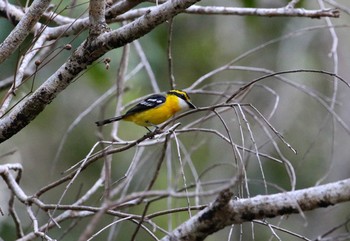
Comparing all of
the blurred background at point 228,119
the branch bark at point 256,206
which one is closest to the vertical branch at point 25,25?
the branch bark at point 256,206

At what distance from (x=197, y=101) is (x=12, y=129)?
4.33 metres

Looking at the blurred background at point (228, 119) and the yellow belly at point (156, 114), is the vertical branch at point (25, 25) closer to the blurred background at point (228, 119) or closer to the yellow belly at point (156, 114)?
the yellow belly at point (156, 114)

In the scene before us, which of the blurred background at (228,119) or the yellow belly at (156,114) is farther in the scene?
the blurred background at (228,119)

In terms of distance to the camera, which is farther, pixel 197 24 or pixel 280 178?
pixel 197 24

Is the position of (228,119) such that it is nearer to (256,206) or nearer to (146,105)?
(146,105)

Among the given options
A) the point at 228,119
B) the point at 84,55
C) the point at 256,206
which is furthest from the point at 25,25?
the point at 228,119

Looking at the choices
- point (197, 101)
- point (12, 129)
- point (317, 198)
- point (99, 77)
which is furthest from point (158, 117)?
point (317, 198)

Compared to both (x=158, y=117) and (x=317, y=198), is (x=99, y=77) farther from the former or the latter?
(x=317, y=198)

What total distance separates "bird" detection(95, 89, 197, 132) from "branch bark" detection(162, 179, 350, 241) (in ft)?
8.30

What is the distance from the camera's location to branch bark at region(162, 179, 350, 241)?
1.82 meters

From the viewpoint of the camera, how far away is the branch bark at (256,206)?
1821mm

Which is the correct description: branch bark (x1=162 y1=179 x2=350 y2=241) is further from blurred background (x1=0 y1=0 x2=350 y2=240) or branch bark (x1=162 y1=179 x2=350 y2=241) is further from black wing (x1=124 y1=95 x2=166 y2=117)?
blurred background (x1=0 y1=0 x2=350 y2=240)

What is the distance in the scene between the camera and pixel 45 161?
23.6 feet

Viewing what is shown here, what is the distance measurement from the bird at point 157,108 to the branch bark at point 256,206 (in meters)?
2.53
